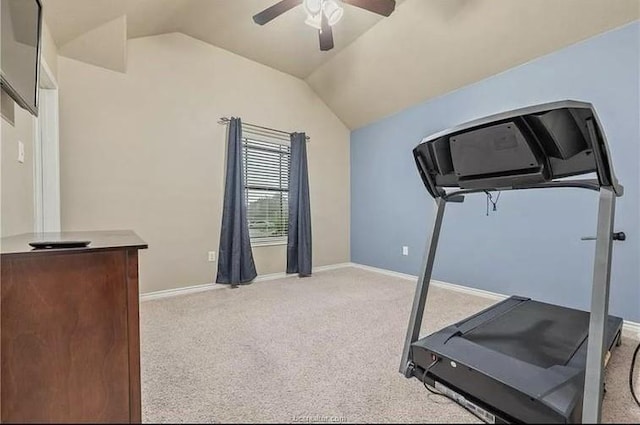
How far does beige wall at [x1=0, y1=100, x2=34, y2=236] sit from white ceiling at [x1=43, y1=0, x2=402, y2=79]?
0.89m

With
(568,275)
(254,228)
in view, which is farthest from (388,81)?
(568,275)

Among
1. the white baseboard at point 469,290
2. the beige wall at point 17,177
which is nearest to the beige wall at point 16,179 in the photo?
the beige wall at point 17,177

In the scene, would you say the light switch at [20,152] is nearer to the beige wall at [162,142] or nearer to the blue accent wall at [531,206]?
the beige wall at [162,142]

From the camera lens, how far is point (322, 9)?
7.40 feet

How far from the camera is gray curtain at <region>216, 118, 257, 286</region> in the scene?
3426mm

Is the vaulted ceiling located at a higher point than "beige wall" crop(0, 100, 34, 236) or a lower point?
higher

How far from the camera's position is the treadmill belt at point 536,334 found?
1.43 m

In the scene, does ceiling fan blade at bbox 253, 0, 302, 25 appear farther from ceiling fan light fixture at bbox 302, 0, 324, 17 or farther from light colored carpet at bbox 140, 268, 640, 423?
light colored carpet at bbox 140, 268, 640, 423

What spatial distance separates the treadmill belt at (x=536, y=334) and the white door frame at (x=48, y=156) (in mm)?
3211

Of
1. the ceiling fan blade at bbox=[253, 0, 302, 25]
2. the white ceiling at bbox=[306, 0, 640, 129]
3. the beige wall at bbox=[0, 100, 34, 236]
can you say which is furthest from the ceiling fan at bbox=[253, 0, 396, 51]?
the beige wall at bbox=[0, 100, 34, 236]

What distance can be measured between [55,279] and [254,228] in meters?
2.92

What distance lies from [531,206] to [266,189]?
116 inches

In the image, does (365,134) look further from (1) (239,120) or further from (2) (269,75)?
(1) (239,120)

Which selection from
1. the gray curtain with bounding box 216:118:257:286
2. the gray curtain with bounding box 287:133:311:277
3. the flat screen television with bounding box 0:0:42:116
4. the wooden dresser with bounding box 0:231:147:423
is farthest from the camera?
the gray curtain with bounding box 287:133:311:277
